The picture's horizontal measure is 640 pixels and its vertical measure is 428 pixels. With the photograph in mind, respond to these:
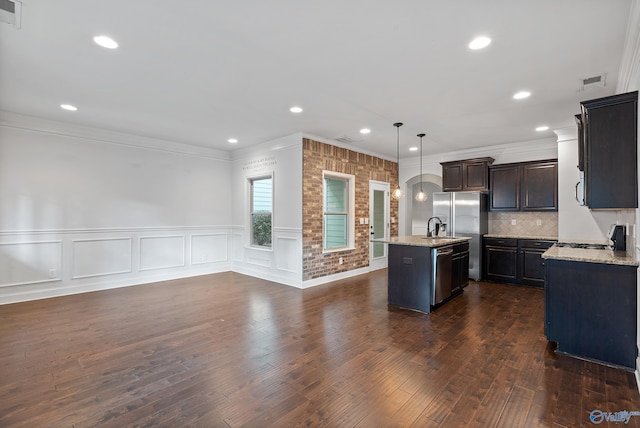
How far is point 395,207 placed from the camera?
7789 millimetres

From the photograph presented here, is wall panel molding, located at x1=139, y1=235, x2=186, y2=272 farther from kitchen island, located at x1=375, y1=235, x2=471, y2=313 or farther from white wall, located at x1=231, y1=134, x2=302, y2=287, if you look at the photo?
kitchen island, located at x1=375, y1=235, x2=471, y2=313

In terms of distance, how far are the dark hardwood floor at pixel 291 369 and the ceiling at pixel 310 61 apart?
2.81 meters

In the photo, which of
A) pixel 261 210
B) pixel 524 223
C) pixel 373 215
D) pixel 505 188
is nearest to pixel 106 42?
pixel 261 210

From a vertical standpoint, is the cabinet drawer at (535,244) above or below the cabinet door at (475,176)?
below

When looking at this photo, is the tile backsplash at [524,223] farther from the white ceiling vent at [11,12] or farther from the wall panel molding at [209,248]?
the white ceiling vent at [11,12]

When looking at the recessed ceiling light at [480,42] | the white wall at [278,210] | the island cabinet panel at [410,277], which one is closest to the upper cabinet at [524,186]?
the island cabinet panel at [410,277]

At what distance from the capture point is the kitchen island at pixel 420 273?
13.5 feet

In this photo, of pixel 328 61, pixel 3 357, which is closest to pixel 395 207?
pixel 328 61

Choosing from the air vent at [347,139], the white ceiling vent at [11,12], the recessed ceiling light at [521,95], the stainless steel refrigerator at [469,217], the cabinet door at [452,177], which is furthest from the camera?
the cabinet door at [452,177]

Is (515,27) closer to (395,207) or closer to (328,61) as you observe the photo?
(328,61)

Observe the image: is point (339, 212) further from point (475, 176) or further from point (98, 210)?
point (98, 210)

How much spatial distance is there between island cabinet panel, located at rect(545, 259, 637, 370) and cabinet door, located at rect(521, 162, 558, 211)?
134 inches

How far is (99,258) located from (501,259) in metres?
7.48

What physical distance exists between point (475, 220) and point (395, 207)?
81.6 inches
